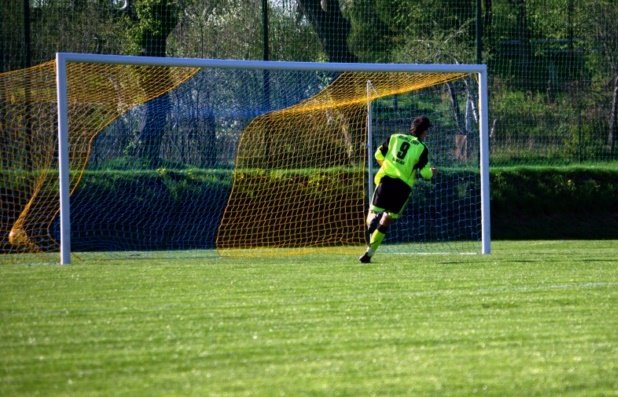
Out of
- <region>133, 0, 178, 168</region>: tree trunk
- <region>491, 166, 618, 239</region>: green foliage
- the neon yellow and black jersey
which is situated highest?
<region>133, 0, 178, 168</region>: tree trunk

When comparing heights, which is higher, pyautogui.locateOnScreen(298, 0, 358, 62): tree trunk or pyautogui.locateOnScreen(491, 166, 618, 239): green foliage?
pyautogui.locateOnScreen(298, 0, 358, 62): tree trunk

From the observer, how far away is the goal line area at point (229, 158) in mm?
14805

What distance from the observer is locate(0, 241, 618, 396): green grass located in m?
5.69

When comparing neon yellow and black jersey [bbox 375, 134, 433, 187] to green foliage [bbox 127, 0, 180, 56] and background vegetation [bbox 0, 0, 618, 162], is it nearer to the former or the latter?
background vegetation [bbox 0, 0, 618, 162]

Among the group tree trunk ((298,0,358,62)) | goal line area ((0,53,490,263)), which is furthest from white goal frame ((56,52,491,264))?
tree trunk ((298,0,358,62))

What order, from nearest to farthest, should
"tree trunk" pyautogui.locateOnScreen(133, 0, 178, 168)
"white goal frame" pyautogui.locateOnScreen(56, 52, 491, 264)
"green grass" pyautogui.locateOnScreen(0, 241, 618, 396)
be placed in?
1. "green grass" pyautogui.locateOnScreen(0, 241, 618, 396)
2. "white goal frame" pyautogui.locateOnScreen(56, 52, 491, 264)
3. "tree trunk" pyautogui.locateOnScreen(133, 0, 178, 168)

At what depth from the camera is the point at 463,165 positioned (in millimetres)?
18375

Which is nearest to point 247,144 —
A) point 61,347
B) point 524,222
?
point 524,222

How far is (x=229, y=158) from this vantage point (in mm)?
17469

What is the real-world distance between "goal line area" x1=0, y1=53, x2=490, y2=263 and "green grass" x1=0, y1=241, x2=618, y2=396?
393 centimetres

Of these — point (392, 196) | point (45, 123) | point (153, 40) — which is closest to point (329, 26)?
point (153, 40)

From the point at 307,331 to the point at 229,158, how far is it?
1048 centimetres

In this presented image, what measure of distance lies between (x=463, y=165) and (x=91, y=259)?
24.2ft

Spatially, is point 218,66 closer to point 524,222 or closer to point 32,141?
point 32,141
